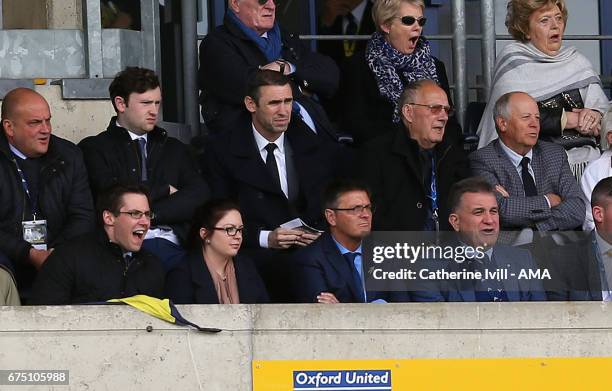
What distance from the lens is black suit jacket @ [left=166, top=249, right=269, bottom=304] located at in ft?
26.6

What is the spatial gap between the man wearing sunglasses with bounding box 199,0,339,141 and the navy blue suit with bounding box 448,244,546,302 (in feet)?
4.76

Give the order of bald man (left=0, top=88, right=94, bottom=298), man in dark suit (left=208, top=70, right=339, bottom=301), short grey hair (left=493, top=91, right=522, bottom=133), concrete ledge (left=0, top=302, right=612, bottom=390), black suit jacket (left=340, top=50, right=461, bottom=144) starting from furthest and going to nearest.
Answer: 1. black suit jacket (left=340, top=50, right=461, bottom=144)
2. short grey hair (left=493, top=91, right=522, bottom=133)
3. man in dark suit (left=208, top=70, right=339, bottom=301)
4. bald man (left=0, top=88, right=94, bottom=298)
5. concrete ledge (left=0, top=302, right=612, bottom=390)

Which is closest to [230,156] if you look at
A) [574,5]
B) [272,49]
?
[272,49]

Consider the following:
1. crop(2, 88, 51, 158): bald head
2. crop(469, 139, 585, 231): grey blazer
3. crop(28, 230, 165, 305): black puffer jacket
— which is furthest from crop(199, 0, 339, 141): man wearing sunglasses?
crop(28, 230, 165, 305): black puffer jacket

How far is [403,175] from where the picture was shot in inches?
348

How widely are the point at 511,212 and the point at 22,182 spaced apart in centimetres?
239

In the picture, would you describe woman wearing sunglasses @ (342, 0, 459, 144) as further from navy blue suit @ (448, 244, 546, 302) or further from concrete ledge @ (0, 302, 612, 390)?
concrete ledge @ (0, 302, 612, 390)

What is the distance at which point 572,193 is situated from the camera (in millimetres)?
8969

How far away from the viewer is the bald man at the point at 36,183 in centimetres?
845

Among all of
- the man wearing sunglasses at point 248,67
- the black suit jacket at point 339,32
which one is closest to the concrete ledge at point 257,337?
the man wearing sunglasses at point 248,67

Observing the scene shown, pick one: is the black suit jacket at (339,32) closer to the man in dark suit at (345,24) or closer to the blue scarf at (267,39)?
the man in dark suit at (345,24)

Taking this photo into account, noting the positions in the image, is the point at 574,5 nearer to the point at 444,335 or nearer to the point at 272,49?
the point at 272,49

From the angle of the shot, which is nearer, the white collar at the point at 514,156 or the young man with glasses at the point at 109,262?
the young man with glasses at the point at 109,262

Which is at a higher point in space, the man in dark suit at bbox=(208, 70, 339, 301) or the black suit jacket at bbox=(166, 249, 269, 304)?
the man in dark suit at bbox=(208, 70, 339, 301)
